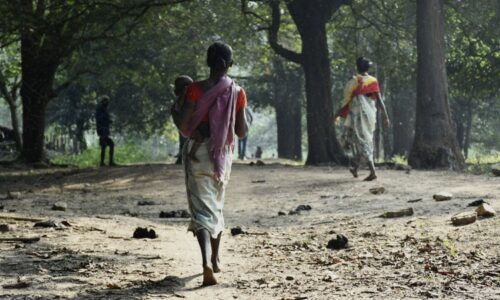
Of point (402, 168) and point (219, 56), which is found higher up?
point (219, 56)

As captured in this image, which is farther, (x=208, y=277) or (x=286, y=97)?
(x=286, y=97)

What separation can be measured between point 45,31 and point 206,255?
43.7 feet

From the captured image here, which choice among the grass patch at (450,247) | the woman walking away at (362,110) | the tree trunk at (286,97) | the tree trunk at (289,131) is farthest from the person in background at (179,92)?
the tree trunk at (286,97)

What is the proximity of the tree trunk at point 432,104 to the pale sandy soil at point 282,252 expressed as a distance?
18.8ft

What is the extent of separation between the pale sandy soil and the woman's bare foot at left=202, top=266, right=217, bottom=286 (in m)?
0.07

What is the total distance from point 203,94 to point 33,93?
1846 centimetres

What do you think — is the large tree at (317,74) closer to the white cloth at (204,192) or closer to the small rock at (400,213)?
the small rock at (400,213)

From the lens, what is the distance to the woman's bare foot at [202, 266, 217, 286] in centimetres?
598

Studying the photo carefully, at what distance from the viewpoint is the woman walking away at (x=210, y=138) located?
6.38m

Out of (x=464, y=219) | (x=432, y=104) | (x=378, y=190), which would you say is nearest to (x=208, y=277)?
(x=464, y=219)

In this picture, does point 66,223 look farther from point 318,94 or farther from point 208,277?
point 318,94

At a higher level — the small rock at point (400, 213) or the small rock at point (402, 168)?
the small rock at point (402, 168)

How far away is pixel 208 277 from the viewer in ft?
19.7

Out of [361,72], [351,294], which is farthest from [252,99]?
[351,294]
